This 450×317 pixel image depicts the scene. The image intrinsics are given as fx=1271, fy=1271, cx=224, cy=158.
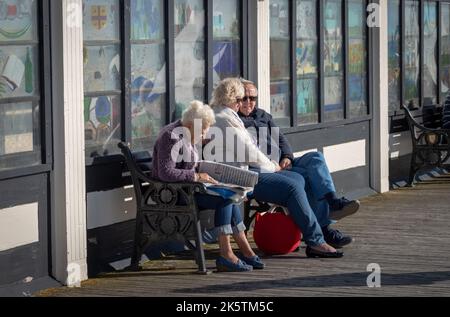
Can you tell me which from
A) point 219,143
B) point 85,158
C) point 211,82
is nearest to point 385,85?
point 211,82

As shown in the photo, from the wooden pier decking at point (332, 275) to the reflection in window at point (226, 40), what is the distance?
1.67 meters

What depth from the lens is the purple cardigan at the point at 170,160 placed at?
8555 mm

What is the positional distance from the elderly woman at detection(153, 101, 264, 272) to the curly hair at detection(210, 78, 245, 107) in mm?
669

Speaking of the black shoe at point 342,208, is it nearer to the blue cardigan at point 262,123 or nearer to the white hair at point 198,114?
the blue cardigan at point 262,123

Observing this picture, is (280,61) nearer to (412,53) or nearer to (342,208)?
(342,208)

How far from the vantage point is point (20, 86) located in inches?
312

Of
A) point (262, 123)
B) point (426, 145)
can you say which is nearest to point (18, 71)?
point (262, 123)

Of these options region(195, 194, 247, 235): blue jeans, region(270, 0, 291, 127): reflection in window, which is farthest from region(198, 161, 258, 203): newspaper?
region(270, 0, 291, 127): reflection in window

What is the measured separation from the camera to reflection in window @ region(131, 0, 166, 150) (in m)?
9.23

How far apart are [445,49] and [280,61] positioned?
5.63 meters

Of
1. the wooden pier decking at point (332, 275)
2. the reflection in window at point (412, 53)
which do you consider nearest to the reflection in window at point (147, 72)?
the wooden pier decking at point (332, 275)

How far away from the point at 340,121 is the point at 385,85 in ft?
4.22

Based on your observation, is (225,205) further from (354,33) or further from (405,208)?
(354,33)
